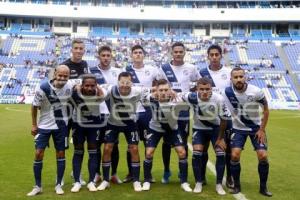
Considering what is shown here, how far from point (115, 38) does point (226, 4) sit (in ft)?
53.4

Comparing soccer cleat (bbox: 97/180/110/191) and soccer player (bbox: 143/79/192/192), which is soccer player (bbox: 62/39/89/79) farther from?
soccer cleat (bbox: 97/180/110/191)

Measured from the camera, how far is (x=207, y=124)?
779 centimetres

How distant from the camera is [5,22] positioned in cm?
5881

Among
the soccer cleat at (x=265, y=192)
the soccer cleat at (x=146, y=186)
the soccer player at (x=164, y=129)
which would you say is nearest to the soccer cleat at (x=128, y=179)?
the soccer player at (x=164, y=129)

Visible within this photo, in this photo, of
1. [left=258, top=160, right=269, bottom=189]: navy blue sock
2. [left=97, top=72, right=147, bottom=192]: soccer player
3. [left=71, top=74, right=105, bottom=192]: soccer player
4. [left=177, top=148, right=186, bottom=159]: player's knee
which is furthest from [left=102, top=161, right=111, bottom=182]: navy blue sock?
[left=258, top=160, right=269, bottom=189]: navy blue sock

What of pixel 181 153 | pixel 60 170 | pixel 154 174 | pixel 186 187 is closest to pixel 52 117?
pixel 60 170

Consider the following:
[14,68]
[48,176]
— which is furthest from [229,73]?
[14,68]

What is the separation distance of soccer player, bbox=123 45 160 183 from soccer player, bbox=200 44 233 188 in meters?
0.99

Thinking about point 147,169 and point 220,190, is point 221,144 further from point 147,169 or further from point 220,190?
point 147,169

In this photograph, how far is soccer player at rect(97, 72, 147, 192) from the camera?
7578mm

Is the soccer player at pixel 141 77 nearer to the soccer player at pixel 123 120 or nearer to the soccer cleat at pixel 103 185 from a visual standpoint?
the soccer player at pixel 123 120

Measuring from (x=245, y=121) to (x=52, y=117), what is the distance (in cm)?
328

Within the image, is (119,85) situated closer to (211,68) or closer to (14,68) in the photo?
(211,68)

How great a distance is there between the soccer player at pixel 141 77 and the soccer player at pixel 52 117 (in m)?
1.46
